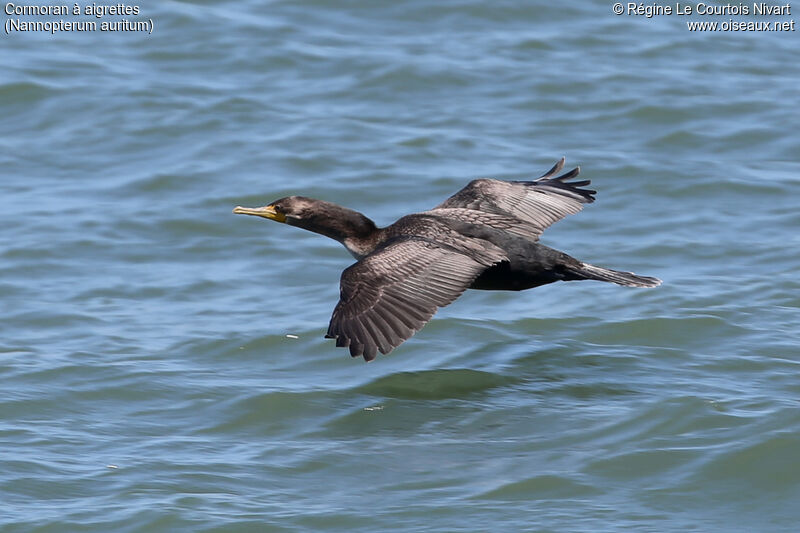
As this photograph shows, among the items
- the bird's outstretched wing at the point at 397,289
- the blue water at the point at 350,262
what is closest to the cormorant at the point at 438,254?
the bird's outstretched wing at the point at 397,289

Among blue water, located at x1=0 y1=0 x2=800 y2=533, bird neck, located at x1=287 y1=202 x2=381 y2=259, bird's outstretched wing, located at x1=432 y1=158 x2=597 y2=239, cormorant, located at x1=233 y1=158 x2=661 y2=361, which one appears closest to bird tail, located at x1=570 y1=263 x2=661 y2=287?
cormorant, located at x1=233 y1=158 x2=661 y2=361

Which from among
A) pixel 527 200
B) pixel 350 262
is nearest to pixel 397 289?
pixel 527 200

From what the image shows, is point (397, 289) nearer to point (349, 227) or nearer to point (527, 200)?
point (349, 227)

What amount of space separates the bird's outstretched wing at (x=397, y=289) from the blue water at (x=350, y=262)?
70 cm

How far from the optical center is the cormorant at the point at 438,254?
7.51 metres

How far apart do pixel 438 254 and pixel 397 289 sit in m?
0.56

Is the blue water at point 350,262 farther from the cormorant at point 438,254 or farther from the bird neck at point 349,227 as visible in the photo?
the bird neck at point 349,227

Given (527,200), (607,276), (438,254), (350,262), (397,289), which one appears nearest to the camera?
(397,289)

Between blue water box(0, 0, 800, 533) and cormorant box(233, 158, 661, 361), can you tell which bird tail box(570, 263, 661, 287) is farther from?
blue water box(0, 0, 800, 533)

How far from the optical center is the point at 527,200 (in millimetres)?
9789

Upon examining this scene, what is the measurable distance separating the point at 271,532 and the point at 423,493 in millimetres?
852

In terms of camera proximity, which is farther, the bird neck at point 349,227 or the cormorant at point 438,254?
the bird neck at point 349,227

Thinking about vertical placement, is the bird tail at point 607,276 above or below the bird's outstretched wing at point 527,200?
below

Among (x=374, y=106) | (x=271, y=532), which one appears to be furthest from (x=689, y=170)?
(x=271, y=532)
